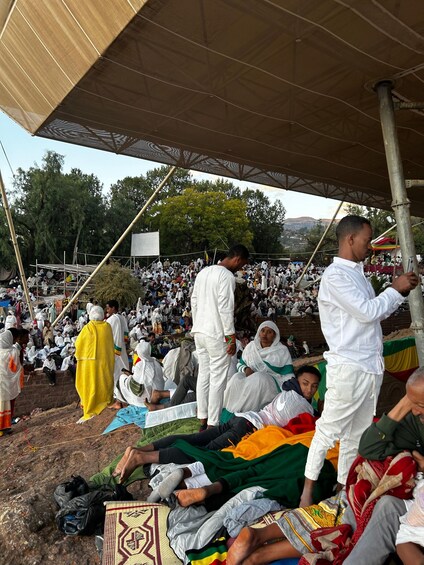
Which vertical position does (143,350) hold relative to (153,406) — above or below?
above

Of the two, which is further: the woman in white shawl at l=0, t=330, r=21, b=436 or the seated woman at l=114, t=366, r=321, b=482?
the woman in white shawl at l=0, t=330, r=21, b=436

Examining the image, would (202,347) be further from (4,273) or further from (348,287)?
(4,273)

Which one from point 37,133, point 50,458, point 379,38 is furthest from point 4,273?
point 379,38

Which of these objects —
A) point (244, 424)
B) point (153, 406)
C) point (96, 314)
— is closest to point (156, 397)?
point (153, 406)

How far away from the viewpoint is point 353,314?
2398 mm

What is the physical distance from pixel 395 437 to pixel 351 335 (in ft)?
1.77

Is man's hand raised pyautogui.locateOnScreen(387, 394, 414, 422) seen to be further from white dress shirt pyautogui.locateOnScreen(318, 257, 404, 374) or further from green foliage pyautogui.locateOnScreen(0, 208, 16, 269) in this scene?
green foliage pyautogui.locateOnScreen(0, 208, 16, 269)

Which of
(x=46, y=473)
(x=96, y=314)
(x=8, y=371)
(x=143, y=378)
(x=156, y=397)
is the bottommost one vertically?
(x=46, y=473)

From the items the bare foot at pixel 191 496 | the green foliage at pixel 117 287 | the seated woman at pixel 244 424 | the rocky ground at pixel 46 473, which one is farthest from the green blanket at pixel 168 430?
the green foliage at pixel 117 287

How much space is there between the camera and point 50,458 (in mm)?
4527

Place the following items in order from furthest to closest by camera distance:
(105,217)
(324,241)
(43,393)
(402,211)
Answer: (324,241) → (105,217) → (43,393) → (402,211)

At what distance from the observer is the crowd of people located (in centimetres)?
203

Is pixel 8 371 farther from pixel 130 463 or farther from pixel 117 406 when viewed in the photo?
pixel 130 463

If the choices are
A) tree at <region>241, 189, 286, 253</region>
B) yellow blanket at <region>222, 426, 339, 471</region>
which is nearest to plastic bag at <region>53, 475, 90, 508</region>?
yellow blanket at <region>222, 426, 339, 471</region>
